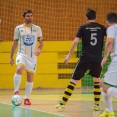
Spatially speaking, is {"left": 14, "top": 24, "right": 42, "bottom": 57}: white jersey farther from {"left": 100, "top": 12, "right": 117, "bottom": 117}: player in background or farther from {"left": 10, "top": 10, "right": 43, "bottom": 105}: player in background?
{"left": 100, "top": 12, "right": 117, "bottom": 117}: player in background

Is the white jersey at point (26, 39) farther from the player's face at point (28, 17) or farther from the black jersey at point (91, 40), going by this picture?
the black jersey at point (91, 40)

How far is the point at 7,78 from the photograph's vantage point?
14930mm

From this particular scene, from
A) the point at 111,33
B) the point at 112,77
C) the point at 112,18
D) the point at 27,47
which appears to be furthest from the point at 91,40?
the point at 27,47

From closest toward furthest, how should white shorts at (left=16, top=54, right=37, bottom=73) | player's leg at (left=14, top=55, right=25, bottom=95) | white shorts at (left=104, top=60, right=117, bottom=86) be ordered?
1. white shorts at (left=104, top=60, right=117, bottom=86)
2. player's leg at (left=14, top=55, right=25, bottom=95)
3. white shorts at (left=16, top=54, right=37, bottom=73)

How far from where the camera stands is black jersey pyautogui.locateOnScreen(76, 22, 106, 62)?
818 cm

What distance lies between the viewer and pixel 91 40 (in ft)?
27.0

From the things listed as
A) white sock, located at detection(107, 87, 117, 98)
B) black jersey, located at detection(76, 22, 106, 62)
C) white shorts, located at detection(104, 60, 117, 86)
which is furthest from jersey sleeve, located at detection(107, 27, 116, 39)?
black jersey, located at detection(76, 22, 106, 62)

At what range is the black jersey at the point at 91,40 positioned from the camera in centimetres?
818

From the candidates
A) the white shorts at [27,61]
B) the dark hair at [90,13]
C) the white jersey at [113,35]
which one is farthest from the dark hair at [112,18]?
the white shorts at [27,61]

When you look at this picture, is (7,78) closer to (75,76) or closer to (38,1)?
(38,1)

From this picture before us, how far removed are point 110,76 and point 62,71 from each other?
27.5ft

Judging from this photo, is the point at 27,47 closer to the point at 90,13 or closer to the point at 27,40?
the point at 27,40

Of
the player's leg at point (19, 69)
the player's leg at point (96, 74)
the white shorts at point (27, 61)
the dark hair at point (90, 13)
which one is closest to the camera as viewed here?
the dark hair at point (90, 13)

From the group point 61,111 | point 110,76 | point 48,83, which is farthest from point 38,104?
point 48,83
